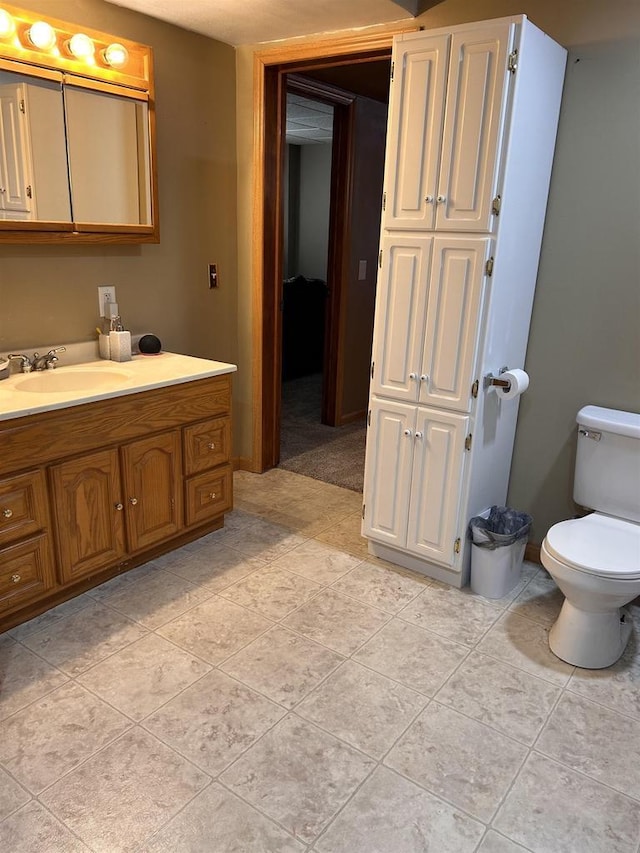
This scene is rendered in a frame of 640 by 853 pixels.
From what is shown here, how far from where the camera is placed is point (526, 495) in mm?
2738

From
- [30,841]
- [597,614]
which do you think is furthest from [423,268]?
[30,841]

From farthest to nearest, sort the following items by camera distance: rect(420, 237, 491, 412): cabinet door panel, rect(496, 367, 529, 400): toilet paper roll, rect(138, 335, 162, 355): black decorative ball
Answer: rect(138, 335, 162, 355): black decorative ball < rect(496, 367, 529, 400): toilet paper roll < rect(420, 237, 491, 412): cabinet door panel

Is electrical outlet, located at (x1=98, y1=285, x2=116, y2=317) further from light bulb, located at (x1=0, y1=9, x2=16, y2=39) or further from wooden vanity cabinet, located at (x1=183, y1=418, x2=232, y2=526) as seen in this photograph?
light bulb, located at (x1=0, y1=9, x2=16, y2=39)

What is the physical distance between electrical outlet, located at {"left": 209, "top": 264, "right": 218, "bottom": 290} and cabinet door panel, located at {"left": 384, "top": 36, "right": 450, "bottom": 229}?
3.96 feet

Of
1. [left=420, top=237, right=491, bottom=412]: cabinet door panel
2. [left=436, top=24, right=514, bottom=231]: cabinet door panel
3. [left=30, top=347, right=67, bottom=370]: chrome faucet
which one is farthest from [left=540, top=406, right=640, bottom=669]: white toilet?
[left=30, top=347, right=67, bottom=370]: chrome faucet

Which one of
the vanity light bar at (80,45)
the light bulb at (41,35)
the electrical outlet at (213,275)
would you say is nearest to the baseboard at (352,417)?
the electrical outlet at (213,275)

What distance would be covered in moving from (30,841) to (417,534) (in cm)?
165

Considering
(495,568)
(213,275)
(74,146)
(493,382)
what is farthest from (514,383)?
(74,146)

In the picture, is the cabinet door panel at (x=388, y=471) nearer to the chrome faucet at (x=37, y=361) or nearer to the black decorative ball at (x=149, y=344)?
the black decorative ball at (x=149, y=344)

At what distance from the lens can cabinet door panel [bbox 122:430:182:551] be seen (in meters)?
2.46

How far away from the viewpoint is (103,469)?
2.32 m

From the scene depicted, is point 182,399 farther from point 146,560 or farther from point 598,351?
point 598,351

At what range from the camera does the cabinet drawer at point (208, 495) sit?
9.09ft

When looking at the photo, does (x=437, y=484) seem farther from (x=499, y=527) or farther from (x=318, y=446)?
(x=318, y=446)
